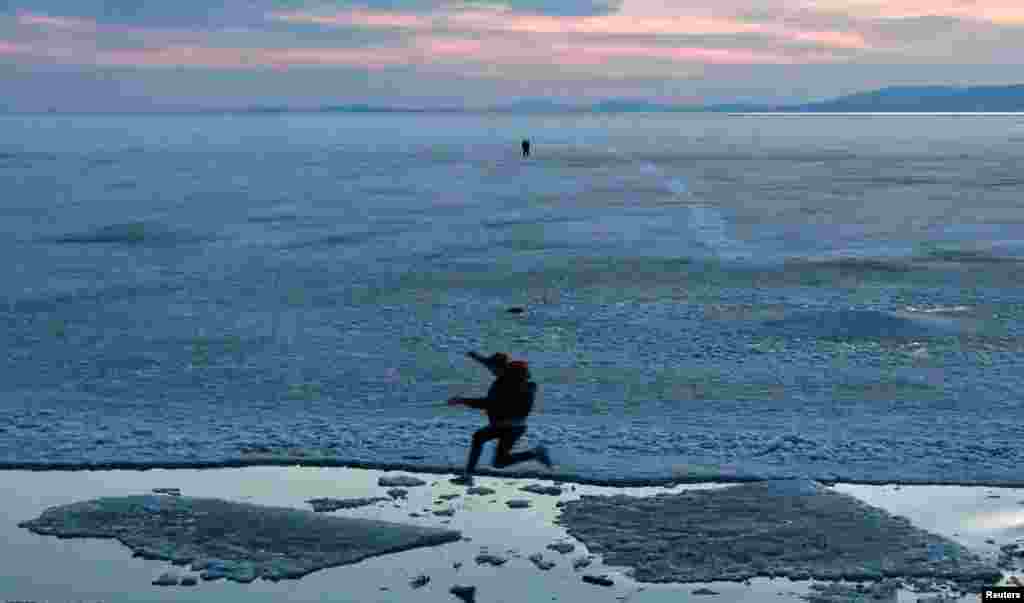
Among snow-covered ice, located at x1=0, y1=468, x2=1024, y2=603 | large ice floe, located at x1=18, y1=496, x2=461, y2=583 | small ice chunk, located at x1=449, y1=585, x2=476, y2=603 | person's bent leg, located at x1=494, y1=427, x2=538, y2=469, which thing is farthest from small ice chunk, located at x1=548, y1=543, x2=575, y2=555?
person's bent leg, located at x1=494, y1=427, x2=538, y2=469

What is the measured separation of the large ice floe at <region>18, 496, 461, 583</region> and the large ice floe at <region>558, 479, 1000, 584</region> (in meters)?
1.48

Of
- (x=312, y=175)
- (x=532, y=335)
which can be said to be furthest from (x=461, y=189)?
(x=532, y=335)

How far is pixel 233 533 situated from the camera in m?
9.59

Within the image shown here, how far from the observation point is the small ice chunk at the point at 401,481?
1113cm

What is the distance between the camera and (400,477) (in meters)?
11.3

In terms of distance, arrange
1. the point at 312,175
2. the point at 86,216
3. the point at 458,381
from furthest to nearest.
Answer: the point at 312,175 < the point at 86,216 < the point at 458,381

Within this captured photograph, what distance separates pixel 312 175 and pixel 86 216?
20.7 meters

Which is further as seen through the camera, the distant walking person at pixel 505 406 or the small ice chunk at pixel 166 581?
the distant walking person at pixel 505 406

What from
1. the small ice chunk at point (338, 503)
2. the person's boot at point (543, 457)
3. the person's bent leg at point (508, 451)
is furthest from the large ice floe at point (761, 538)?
the small ice chunk at point (338, 503)

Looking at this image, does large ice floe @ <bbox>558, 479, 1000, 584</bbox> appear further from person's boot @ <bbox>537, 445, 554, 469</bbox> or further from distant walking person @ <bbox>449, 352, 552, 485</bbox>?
distant walking person @ <bbox>449, 352, 552, 485</bbox>

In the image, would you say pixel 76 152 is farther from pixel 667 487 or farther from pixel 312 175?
pixel 667 487

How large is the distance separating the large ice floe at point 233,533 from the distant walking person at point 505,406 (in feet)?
4.52

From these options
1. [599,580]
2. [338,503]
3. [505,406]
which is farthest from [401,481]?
[599,580]

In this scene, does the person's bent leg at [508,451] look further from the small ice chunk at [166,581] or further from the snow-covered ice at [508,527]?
the small ice chunk at [166,581]
